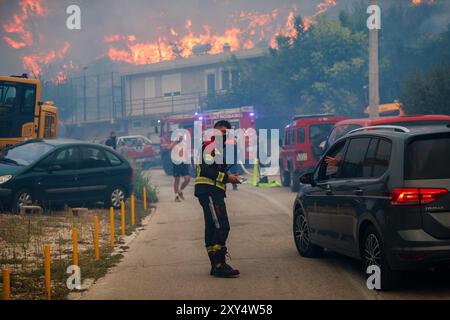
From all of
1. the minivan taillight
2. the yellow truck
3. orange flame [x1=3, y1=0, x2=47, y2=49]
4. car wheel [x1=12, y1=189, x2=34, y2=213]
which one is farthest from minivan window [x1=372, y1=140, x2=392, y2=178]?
orange flame [x1=3, y1=0, x2=47, y2=49]

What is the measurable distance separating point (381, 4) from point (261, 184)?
39054 mm

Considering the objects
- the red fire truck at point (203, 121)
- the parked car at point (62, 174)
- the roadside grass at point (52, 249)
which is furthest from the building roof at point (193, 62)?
the roadside grass at point (52, 249)

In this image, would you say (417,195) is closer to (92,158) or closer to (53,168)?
(53,168)

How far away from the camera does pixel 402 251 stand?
26.9 ft

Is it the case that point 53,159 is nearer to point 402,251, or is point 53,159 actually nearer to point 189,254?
point 189,254

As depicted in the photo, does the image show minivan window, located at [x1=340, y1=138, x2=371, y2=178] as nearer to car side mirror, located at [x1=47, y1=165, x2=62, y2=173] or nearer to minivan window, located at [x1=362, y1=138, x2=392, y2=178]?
minivan window, located at [x1=362, y1=138, x2=392, y2=178]

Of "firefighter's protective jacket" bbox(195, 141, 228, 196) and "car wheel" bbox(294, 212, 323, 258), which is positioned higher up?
"firefighter's protective jacket" bbox(195, 141, 228, 196)

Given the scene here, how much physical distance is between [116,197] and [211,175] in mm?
9410

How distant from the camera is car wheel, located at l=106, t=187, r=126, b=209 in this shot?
19.1 meters

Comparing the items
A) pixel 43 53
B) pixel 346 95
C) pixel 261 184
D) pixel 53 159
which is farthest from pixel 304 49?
pixel 43 53

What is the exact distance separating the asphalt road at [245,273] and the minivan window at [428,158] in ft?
4.06

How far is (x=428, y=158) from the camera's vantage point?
8422 mm

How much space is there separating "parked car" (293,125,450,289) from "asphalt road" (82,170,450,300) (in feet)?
1.38

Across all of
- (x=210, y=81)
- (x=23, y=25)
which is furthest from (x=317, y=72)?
(x=23, y=25)
